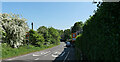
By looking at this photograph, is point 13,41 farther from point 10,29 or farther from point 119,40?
point 119,40

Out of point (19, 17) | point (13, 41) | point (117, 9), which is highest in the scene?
point (19, 17)

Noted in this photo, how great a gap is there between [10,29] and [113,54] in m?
23.3

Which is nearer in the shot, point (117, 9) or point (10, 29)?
point (117, 9)

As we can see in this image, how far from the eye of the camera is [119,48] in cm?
191

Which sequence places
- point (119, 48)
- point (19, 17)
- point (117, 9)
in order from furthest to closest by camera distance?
1. point (19, 17)
2. point (117, 9)
3. point (119, 48)

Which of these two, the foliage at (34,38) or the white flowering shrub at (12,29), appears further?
the foliage at (34,38)

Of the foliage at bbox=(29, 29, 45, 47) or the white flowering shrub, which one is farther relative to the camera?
the foliage at bbox=(29, 29, 45, 47)

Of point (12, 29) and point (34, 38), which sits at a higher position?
point (12, 29)

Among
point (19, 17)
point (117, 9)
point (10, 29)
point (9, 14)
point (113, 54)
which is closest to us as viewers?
point (113, 54)

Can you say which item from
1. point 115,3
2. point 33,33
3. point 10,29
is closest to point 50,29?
point 33,33

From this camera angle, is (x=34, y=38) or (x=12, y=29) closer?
(x=12, y=29)

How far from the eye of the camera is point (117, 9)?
2379mm

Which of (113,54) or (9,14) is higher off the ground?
(9,14)

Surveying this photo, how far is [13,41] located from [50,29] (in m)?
37.3
